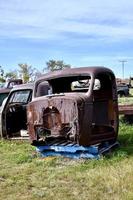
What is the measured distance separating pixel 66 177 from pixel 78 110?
60.0 inches

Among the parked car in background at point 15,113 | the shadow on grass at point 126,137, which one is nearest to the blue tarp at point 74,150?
the shadow on grass at point 126,137

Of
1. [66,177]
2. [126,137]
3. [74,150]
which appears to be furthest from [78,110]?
[126,137]

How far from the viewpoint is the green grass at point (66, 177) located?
622cm

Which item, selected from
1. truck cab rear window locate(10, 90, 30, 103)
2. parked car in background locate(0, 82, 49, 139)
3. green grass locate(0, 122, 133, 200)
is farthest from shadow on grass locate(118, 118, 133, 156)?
truck cab rear window locate(10, 90, 30, 103)

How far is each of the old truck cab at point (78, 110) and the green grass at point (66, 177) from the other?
0.46m

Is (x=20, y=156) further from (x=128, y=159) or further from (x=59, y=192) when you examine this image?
(x=59, y=192)

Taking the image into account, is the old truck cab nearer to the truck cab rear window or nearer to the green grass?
the green grass

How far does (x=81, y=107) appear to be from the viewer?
8352 millimetres

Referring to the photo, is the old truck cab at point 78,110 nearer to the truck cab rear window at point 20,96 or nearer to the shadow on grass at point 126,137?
the shadow on grass at point 126,137

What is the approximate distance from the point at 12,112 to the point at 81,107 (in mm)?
3753

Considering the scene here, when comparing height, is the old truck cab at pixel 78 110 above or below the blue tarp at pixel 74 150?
above

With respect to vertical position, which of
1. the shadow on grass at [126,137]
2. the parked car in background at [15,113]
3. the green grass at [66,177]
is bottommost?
the shadow on grass at [126,137]

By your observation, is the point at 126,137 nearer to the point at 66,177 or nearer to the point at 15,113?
the point at 15,113

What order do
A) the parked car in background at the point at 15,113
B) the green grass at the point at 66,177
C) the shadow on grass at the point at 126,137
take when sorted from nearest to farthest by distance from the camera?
the green grass at the point at 66,177
the shadow on grass at the point at 126,137
the parked car in background at the point at 15,113
